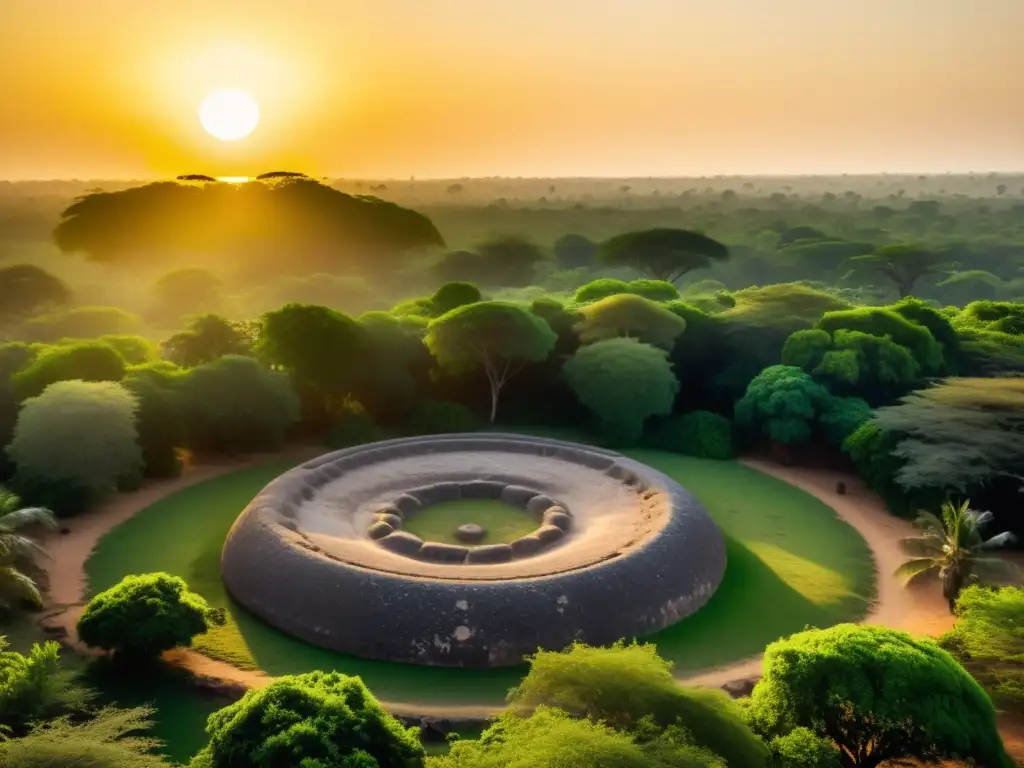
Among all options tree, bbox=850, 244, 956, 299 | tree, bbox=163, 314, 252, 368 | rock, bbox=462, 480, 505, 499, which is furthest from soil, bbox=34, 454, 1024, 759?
tree, bbox=850, 244, 956, 299

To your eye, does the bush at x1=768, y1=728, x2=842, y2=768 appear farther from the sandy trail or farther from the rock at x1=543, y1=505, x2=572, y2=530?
the rock at x1=543, y1=505, x2=572, y2=530

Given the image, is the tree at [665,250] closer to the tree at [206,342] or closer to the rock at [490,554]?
the tree at [206,342]

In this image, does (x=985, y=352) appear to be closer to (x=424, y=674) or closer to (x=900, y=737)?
(x=900, y=737)

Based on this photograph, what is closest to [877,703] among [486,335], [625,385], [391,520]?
[391,520]

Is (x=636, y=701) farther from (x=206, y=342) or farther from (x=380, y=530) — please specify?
→ (x=206, y=342)

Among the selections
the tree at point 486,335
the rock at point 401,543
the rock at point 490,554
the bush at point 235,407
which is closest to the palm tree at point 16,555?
the rock at point 401,543
